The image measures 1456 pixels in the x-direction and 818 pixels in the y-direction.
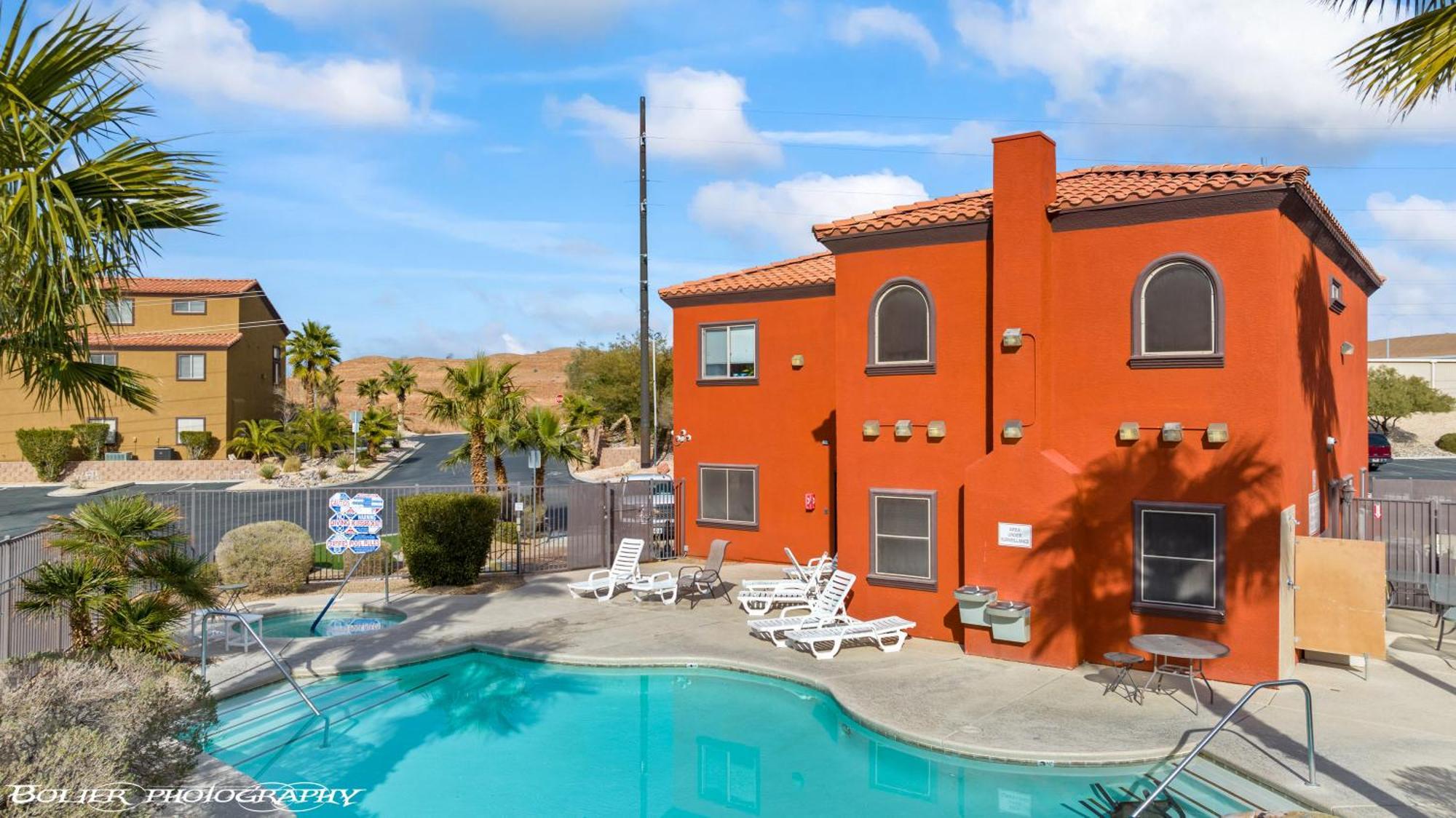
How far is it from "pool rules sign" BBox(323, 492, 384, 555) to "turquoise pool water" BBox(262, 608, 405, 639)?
1236 millimetres

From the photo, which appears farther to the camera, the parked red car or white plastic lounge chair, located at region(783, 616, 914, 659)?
the parked red car

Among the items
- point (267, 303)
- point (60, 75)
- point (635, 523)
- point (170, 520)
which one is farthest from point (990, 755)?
point (267, 303)

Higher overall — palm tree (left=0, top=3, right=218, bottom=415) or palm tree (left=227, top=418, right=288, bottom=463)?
palm tree (left=0, top=3, right=218, bottom=415)

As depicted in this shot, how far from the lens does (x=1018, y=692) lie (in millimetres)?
11109

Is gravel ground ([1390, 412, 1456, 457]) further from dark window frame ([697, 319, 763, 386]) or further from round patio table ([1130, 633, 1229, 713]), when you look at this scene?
round patio table ([1130, 633, 1229, 713])

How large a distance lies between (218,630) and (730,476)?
10.5m

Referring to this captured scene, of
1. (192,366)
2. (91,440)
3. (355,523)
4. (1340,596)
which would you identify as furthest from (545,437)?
(91,440)

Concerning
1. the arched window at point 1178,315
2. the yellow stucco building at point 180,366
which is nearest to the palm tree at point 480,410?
the arched window at point 1178,315

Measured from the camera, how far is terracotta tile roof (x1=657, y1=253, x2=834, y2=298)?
19.7m

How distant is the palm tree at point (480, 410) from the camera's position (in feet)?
78.8

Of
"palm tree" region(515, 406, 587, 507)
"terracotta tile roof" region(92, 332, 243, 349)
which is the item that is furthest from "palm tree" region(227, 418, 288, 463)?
"palm tree" region(515, 406, 587, 507)

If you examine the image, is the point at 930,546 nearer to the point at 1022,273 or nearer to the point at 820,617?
the point at 820,617

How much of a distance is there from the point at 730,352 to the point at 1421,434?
6755cm

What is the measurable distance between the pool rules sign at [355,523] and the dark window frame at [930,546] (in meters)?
8.20
